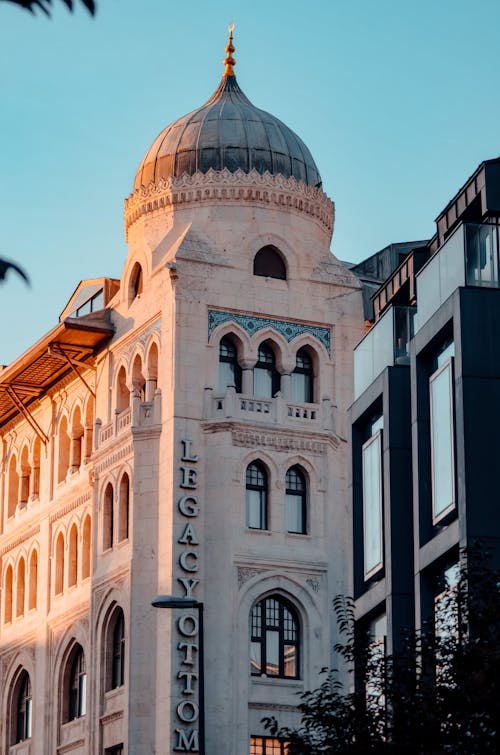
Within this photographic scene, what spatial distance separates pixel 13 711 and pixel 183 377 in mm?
17215

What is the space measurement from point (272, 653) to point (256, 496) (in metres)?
5.13

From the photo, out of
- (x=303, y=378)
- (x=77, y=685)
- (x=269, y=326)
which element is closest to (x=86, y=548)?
(x=77, y=685)

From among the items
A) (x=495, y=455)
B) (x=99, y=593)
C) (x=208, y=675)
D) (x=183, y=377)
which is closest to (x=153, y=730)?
(x=208, y=675)

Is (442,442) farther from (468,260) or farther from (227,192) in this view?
(227,192)

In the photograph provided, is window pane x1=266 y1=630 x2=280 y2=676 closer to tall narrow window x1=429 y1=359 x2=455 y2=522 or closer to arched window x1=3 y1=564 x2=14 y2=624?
arched window x1=3 y1=564 x2=14 y2=624

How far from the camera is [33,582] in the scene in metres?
71.9

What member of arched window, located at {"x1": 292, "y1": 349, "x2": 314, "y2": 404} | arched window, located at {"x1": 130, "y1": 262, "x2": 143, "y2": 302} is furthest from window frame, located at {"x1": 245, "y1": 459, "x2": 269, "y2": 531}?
arched window, located at {"x1": 130, "y1": 262, "x2": 143, "y2": 302}

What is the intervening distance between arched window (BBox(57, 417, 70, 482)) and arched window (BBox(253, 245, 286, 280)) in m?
10.5

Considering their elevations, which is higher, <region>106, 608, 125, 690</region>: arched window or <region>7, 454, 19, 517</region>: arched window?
<region>7, 454, 19, 517</region>: arched window

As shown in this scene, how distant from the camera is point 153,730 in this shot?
59.3 meters

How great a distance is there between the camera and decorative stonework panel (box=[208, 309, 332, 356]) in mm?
62938

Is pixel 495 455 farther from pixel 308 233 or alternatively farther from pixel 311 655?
pixel 308 233

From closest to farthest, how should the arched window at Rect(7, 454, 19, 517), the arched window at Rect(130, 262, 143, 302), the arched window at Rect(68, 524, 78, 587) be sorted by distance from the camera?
→ the arched window at Rect(130, 262, 143, 302) < the arched window at Rect(68, 524, 78, 587) < the arched window at Rect(7, 454, 19, 517)

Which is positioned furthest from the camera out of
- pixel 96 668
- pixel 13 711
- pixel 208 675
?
pixel 13 711
